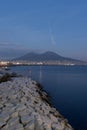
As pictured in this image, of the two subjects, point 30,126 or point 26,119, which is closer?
point 30,126

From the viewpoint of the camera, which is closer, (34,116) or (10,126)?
(10,126)

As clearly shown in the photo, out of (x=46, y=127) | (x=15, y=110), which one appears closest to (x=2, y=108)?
(x=15, y=110)

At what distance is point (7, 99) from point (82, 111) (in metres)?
5.63

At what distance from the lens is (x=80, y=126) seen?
12.3m

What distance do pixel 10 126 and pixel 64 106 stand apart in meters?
9.90

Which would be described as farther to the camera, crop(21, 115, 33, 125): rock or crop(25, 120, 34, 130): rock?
crop(21, 115, 33, 125): rock

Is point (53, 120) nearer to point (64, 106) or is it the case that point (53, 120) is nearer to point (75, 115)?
point (75, 115)

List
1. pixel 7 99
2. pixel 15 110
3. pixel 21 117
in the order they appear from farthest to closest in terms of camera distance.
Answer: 1. pixel 7 99
2. pixel 15 110
3. pixel 21 117

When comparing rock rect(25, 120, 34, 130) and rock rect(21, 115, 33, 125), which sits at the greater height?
rock rect(21, 115, 33, 125)

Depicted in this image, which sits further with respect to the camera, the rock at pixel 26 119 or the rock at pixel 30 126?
the rock at pixel 26 119

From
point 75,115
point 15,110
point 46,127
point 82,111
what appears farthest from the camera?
point 82,111

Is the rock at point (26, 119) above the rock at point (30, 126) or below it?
above

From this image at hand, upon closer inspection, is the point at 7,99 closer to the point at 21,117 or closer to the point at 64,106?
the point at 21,117

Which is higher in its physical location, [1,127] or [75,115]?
[1,127]
